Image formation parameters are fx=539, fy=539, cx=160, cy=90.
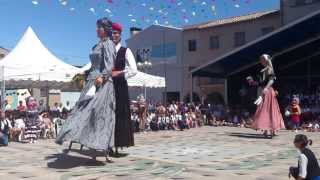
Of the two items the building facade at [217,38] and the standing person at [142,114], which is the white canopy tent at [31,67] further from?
the building facade at [217,38]

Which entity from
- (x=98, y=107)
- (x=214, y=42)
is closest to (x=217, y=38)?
(x=214, y=42)

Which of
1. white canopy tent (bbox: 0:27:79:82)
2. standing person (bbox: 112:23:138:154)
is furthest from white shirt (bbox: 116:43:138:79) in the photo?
white canopy tent (bbox: 0:27:79:82)

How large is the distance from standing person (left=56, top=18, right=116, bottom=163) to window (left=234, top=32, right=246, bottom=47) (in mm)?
28946

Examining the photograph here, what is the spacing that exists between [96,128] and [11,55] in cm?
1151

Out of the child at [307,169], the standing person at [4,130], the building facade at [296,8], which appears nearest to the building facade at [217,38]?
the building facade at [296,8]

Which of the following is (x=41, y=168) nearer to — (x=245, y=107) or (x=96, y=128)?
(x=96, y=128)

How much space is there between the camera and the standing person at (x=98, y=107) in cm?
681

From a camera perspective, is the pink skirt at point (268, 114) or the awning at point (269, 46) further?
the awning at point (269, 46)

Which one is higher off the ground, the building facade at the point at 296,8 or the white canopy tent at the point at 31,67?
the building facade at the point at 296,8

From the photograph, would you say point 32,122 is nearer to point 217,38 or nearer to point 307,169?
point 307,169

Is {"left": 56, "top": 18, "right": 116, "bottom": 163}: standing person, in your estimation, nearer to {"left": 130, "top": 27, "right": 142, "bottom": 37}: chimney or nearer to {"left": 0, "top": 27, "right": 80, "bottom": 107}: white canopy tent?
{"left": 0, "top": 27, "right": 80, "bottom": 107}: white canopy tent

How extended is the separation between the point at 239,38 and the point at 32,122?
81.1ft

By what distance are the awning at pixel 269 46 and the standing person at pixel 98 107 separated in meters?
12.0

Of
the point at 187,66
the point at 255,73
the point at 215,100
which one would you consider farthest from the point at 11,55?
the point at 187,66
